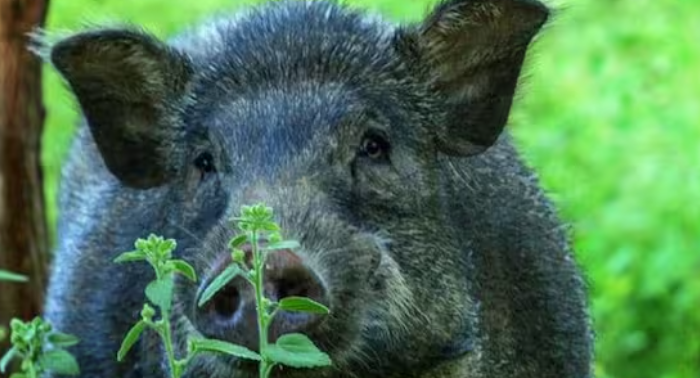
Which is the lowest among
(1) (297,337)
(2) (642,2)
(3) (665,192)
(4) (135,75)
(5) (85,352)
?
(1) (297,337)

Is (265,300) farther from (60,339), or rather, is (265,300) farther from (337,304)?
(60,339)

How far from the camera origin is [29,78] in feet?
32.5

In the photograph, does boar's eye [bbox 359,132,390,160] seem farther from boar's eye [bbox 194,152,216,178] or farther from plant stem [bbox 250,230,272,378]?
plant stem [bbox 250,230,272,378]

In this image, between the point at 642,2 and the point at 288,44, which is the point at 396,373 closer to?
the point at 288,44

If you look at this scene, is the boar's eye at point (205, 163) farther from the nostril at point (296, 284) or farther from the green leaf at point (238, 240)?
the green leaf at point (238, 240)

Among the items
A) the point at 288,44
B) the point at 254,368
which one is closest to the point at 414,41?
the point at 288,44

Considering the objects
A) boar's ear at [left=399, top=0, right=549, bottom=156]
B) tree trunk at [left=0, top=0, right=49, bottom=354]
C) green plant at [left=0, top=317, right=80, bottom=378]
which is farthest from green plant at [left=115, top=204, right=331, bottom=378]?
tree trunk at [left=0, top=0, right=49, bottom=354]

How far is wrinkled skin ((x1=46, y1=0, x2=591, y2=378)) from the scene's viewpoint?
24.1 feet

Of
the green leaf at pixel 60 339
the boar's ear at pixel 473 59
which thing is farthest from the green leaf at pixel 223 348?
the boar's ear at pixel 473 59

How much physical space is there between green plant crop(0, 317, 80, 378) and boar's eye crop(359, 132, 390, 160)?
46.4 inches

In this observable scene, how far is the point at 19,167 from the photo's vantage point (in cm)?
997

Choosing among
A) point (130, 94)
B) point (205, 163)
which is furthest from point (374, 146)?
point (130, 94)

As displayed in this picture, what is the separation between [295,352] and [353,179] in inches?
53.0

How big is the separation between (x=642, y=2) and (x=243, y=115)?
917 cm
